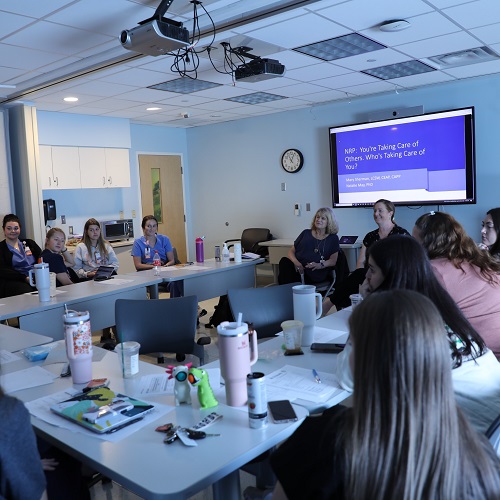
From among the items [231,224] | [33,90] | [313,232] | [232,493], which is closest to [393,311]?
[232,493]

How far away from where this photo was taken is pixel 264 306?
120 inches

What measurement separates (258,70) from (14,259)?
10.4 ft

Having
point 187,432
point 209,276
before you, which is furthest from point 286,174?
point 187,432

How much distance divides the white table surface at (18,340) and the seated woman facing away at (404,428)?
1.90 m

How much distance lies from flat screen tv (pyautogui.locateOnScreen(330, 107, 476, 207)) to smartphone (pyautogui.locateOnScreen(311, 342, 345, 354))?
4.31 meters

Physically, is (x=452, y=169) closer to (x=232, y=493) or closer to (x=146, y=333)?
(x=146, y=333)

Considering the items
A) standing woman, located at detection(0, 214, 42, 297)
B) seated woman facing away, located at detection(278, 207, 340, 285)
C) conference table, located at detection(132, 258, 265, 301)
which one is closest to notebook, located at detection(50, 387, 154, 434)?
conference table, located at detection(132, 258, 265, 301)

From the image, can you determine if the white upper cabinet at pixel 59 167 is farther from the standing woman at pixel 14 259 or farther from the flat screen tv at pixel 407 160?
the flat screen tv at pixel 407 160

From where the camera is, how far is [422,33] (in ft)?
13.3

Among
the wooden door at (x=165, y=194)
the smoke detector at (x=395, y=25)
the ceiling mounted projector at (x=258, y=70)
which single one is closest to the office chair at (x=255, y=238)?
the wooden door at (x=165, y=194)

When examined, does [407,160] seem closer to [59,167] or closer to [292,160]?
[292,160]

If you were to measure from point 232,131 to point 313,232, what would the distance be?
370 centimetres

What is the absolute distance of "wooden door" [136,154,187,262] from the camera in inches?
328

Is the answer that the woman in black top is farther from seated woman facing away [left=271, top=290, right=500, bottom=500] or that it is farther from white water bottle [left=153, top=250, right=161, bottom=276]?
seated woman facing away [left=271, top=290, right=500, bottom=500]
